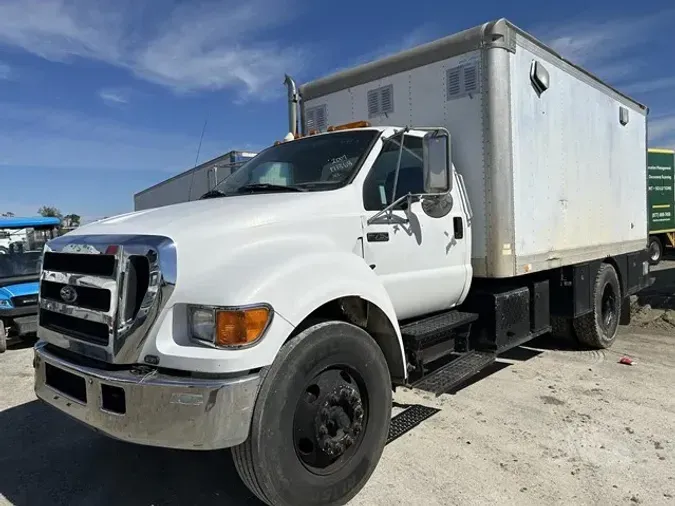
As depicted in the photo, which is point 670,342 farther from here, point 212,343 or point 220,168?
point 212,343

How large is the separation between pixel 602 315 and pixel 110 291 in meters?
6.25

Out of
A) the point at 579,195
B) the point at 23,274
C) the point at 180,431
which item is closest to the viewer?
the point at 180,431

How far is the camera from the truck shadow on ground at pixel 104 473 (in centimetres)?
336

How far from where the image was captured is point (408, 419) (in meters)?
4.44

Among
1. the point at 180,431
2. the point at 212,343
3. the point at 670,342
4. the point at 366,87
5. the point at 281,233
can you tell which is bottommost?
the point at 670,342

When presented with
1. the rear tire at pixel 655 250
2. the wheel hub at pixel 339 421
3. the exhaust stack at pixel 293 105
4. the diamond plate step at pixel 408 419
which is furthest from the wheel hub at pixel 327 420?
the rear tire at pixel 655 250

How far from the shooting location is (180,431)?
8.32ft

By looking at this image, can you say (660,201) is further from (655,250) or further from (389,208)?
(389,208)

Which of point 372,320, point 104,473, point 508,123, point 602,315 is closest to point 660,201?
point 602,315

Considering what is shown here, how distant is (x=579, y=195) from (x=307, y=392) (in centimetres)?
452

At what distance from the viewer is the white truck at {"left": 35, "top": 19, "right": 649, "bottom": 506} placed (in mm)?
2633

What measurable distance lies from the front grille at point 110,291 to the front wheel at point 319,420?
2.27ft

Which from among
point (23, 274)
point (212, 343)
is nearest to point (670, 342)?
point (212, 343)

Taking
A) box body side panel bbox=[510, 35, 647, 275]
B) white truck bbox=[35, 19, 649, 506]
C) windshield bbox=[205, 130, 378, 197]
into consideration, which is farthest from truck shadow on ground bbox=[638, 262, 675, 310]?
windshield bbox=[205, 130, 378, 197]
